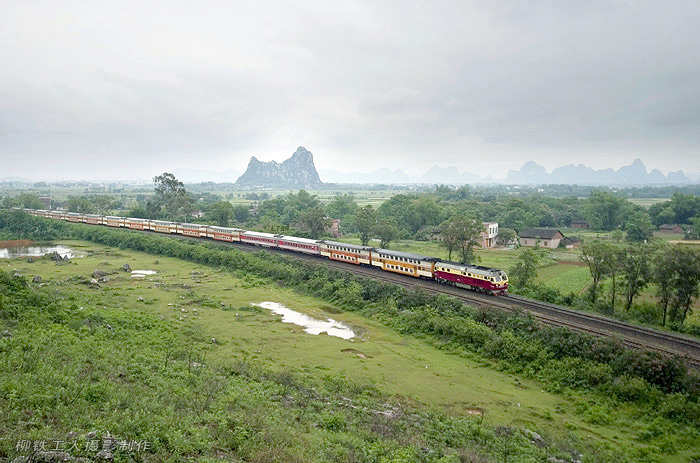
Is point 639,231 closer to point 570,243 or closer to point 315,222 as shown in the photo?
point 570,243

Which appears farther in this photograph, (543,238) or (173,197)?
(173,197)

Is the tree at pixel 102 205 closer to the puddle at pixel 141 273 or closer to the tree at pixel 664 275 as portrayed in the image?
the puddle at pixel 141 273

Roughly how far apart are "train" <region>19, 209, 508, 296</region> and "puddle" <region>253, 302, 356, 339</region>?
34.8ft

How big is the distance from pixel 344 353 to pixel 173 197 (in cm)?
7423

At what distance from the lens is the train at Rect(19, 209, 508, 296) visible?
32.0 metres

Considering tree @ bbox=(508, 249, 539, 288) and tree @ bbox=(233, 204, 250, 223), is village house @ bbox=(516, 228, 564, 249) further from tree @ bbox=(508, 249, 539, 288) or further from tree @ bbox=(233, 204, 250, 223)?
tree @ bbox=(233, 204, 250, 223)

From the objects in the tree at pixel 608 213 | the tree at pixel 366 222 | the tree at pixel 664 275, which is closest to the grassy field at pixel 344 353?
the tree at pixel 664 275

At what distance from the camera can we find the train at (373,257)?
32.0m

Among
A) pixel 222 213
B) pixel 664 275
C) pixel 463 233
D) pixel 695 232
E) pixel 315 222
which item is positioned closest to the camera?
pixel 664 275

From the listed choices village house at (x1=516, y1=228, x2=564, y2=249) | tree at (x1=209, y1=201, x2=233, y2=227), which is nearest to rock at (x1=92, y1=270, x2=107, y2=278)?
tree at (x1=209, y1=201, x2=233, y2=227)

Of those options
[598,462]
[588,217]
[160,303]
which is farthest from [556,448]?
[588,217]

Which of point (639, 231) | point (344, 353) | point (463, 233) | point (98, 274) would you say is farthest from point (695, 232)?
point (98, 274)

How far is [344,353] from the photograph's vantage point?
23641 millimetres

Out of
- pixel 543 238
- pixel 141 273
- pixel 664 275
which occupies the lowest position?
pixel 141 273
